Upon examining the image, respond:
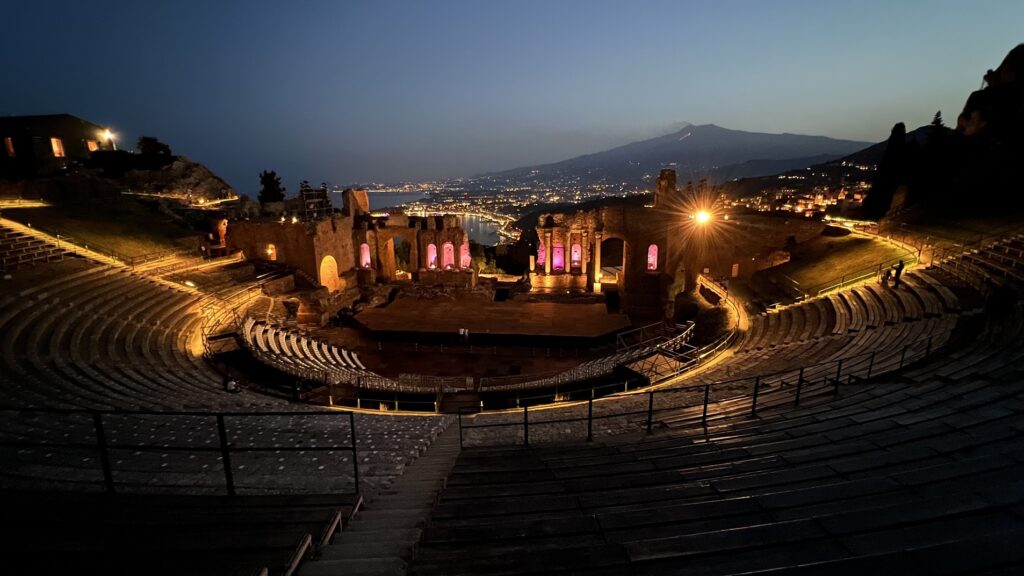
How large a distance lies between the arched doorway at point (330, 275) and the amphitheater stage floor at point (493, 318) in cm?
473

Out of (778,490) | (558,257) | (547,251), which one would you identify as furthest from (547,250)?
(778,490)

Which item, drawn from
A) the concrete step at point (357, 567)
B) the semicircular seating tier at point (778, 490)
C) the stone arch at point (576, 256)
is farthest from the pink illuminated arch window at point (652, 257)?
the concrete step at point (357, 567)

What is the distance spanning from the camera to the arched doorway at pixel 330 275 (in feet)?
109

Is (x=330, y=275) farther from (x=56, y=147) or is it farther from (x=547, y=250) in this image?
(x=56, y=147)

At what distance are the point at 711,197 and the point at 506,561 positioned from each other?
119 ft

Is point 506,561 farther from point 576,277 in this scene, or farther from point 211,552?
point 576,277

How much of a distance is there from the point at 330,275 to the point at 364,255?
14.2 feet

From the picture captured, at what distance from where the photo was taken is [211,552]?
373cm

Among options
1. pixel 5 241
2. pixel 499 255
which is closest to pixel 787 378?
pixel 5 241

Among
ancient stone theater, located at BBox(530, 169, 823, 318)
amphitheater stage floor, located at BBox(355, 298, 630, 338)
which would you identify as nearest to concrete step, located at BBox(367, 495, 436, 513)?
amphitheater stage floor, located at BBox(355, 298, 630, 338)

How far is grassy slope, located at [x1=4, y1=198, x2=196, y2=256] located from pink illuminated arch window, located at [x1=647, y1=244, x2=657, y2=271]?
3262 cm

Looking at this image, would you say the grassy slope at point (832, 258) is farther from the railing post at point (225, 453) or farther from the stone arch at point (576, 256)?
the railing post at point (225, 453)

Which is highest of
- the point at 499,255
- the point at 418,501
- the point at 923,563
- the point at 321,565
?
the point at 923,563

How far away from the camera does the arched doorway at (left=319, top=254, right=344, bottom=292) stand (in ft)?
109
